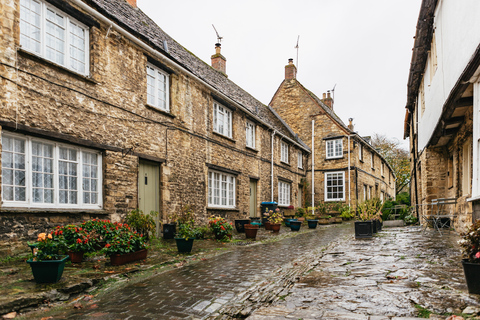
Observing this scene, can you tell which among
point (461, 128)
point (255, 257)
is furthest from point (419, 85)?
point (255, 257)

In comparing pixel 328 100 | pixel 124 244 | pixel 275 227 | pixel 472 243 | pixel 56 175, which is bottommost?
pixel 275 227

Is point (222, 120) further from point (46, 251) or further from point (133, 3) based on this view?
point (46, 251)

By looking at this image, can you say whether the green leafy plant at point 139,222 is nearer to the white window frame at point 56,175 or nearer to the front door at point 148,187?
the white window frame at point 56,175

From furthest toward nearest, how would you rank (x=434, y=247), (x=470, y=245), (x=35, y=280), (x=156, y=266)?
(x=434, y=247) → (x=156, y=266) → (x=35, y=280) → (x=470, y=245)

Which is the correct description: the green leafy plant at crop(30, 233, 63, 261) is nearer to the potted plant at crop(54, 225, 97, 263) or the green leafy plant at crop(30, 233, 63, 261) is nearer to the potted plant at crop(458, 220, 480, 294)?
the potted plant at crop(54, 225, 97, 263)

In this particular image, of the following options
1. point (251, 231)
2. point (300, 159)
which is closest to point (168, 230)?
point (251, 231)

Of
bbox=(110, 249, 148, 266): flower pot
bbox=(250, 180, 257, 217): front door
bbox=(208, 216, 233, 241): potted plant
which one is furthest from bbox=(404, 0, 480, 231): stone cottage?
bbox=(250, 180, 257, 217): front door

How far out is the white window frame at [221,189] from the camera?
14.2 m

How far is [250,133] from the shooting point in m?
17.9

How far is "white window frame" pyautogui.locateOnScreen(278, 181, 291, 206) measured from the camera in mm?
20812

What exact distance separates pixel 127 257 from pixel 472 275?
5.92m

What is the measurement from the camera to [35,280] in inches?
207

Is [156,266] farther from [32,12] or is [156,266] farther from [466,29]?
[466,29]

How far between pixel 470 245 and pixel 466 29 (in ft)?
13.6
